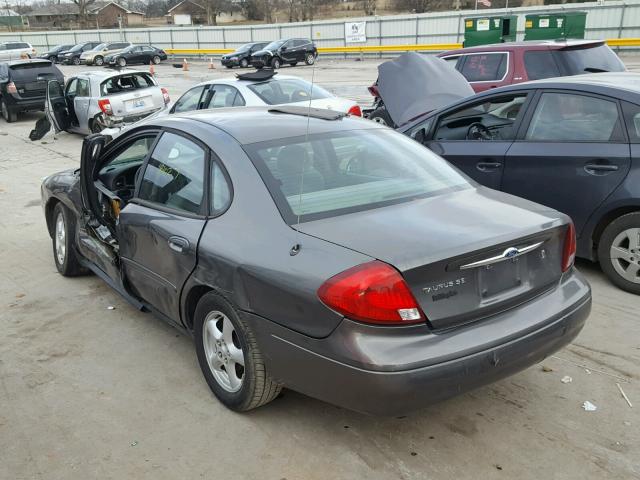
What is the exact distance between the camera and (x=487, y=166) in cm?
537

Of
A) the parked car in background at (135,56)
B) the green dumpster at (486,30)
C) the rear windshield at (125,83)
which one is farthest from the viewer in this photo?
the parked car in background at (135,56)

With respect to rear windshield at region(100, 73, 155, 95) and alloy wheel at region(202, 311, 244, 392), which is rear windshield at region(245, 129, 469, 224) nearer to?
alloy wheel at region(202, 311, 244, 392)

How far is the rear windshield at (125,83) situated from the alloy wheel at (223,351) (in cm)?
1129

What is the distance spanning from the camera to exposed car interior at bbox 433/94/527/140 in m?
5.63

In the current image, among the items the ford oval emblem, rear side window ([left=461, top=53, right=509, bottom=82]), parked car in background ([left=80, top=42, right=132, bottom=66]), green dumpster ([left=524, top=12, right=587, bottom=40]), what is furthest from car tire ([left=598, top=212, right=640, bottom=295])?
parked car in background ([left=80, top=42, right=132, bottom=66])

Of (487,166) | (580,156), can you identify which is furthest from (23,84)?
(580,156)

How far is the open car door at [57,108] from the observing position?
1365 cm

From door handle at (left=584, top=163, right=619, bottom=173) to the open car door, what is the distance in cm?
1224

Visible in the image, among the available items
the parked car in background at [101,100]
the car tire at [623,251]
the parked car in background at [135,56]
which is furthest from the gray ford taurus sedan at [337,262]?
the parked car in background at [135,56]

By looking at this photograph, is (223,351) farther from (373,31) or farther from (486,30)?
(373,31)

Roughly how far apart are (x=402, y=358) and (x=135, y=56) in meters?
43.6

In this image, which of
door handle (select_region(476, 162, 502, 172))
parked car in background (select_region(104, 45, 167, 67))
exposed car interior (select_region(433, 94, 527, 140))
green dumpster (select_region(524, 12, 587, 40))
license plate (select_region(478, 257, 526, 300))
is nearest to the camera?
license plate (select_region(478, 257, 526, 300))

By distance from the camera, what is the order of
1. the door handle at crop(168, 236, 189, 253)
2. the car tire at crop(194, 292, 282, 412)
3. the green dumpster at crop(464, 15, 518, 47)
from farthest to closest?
the green dumpster at crop(464, 15, 518, 47), the door handle at crop(168, 236, 189, 253), the car tire at crop(194, 292, 282, 412)

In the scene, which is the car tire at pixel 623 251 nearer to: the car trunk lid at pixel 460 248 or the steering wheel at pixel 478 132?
the steering wheel at pixel 478 132
